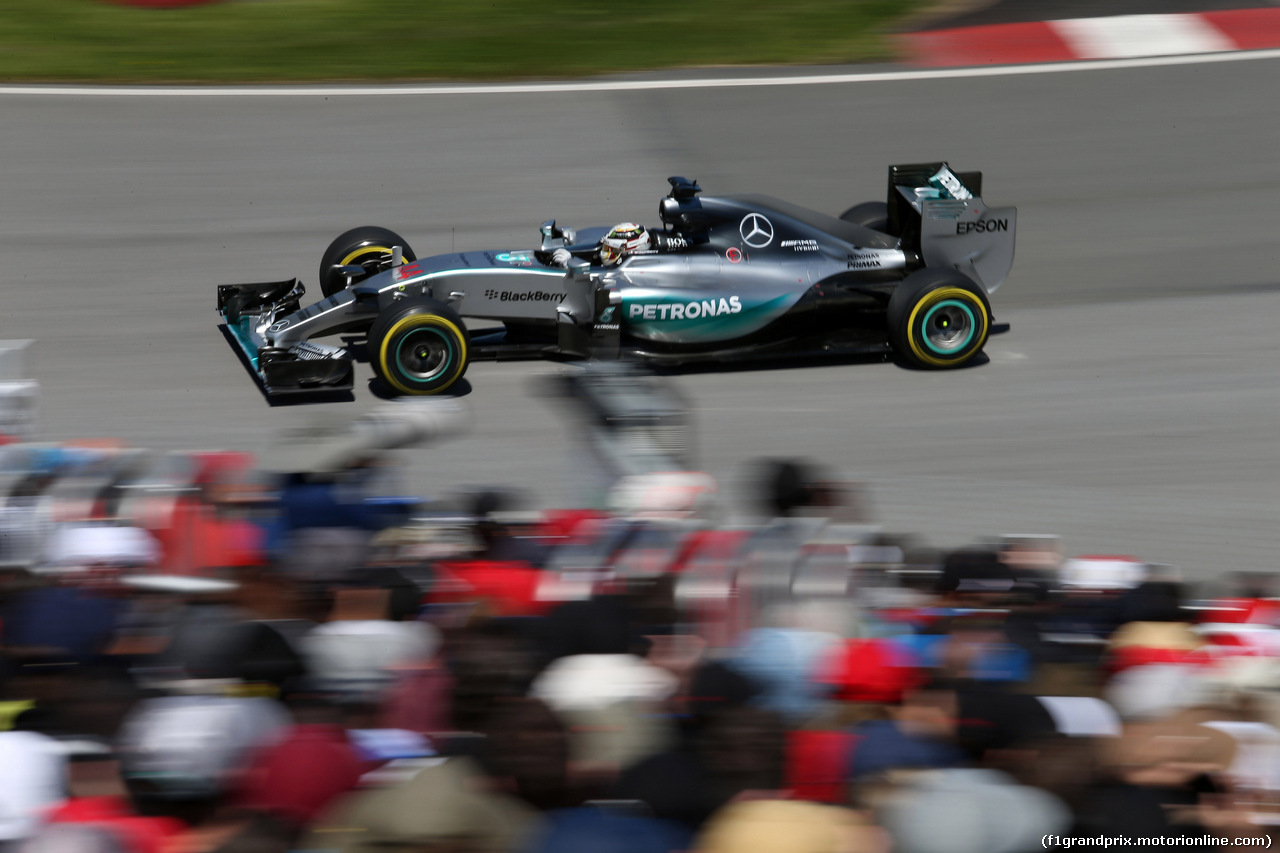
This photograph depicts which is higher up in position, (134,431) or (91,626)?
(134,431)

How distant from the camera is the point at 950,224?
10.8m

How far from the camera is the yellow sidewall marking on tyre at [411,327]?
32.1 feet

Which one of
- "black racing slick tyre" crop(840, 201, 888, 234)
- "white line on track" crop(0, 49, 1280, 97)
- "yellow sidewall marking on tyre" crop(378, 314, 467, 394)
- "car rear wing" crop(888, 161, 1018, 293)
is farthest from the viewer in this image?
"white line on track" crop(0, 49, 1280, 97)

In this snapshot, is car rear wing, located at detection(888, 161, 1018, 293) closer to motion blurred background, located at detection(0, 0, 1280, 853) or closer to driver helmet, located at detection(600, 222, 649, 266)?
motion blurred background, located at detection(0, 0, 1280, 853)

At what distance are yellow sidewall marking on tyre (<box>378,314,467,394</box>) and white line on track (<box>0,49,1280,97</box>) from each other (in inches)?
304

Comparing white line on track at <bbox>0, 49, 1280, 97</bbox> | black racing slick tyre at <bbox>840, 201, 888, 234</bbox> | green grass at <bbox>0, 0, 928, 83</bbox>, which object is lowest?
black racing slick tyre at <bbox>840, 201, 888, 234</bbox>

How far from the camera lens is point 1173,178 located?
575 inches

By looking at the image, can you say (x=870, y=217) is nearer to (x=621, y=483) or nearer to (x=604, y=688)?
(x=621, y=483)

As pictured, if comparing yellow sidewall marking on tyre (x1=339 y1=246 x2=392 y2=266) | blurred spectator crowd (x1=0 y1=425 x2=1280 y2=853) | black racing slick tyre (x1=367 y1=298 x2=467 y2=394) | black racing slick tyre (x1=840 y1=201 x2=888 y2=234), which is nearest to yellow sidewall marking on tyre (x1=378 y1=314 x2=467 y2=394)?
black racing slick tyre (x1=367 y1=298 x2=467 y2=394)

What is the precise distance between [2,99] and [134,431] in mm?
8787

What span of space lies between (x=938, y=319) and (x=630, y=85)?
25.0 feet

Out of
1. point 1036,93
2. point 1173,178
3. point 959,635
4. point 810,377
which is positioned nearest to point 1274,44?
point 1036,93

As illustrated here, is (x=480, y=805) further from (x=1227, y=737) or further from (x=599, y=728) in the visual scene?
(x=1227, y=737)

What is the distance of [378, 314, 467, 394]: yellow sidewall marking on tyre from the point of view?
9.78m
